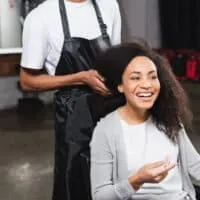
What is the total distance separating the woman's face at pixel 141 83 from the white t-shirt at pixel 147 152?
0.08m

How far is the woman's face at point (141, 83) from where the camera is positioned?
1.47 meters

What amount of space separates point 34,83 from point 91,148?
1.19 ft

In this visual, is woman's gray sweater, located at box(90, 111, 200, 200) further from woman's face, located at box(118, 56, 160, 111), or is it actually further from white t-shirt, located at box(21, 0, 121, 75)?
white t-shirt, located at box(21, 0, 121, 75)

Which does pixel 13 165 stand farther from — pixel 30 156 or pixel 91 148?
pixel 91 148

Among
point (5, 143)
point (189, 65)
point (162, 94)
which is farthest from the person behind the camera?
point (189, 65)

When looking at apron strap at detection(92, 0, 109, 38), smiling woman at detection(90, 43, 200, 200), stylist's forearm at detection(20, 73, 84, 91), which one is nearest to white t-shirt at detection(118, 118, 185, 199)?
smiling woman at detection(90, 43, 200, 200)

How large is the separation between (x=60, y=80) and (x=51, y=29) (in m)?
0.17

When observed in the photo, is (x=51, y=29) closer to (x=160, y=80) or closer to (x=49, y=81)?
(x=49, y=81)

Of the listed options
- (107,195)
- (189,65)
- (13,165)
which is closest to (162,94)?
(107,195)

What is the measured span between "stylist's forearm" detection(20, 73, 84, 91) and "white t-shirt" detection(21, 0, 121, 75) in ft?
0.15

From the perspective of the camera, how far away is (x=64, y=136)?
169cm

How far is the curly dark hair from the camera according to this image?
1522 mm

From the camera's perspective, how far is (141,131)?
60.5 inches

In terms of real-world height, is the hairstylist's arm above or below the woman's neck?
above
